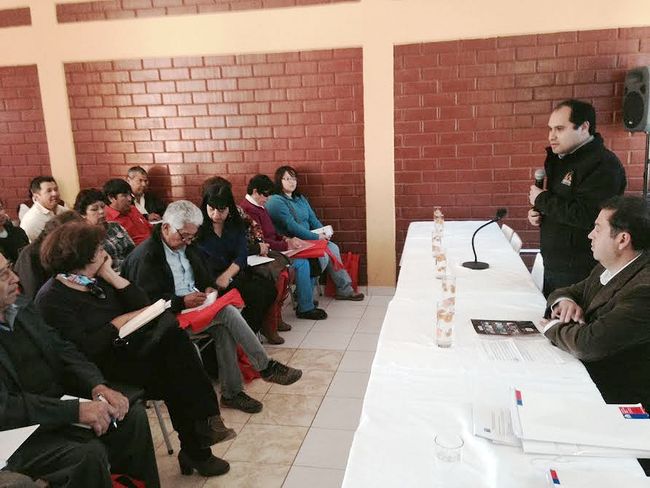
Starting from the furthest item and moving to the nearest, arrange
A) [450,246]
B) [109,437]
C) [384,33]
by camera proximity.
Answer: [384,33] < [450,246] < [109,437]

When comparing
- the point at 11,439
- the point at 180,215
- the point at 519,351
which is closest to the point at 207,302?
the point at 180,215

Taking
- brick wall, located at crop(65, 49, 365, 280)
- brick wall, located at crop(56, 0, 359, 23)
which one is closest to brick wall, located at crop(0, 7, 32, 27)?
brick wall, located at crop(56, 0, 359, 23)

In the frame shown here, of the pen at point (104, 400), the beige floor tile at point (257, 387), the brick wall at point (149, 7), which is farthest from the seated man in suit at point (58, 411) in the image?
the brick wall at point (149, 7)

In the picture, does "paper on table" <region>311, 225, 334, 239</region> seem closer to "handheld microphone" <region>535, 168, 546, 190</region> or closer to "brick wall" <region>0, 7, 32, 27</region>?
"handheld microphone" <region>535, 168, 546, 190</region>

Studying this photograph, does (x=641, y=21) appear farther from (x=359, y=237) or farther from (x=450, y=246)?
(x=359, y=237)

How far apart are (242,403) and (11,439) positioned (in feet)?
4.94

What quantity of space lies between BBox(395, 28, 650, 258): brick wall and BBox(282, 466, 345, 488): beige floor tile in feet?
9.57

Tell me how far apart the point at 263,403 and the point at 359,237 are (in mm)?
2366

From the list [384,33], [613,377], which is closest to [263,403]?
[613,377]

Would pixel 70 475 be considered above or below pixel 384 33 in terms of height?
below

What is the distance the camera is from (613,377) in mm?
1886

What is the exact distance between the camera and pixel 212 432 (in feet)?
8.92

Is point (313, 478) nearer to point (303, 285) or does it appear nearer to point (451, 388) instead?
point (451, 388)

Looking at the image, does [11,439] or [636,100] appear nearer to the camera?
[11,439]
